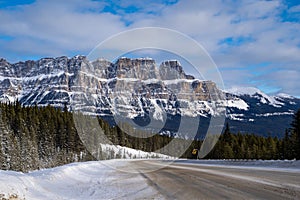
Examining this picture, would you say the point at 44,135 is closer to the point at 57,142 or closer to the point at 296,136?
the point at 57,142

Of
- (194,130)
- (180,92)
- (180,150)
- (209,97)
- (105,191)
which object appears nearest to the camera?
(105,191)

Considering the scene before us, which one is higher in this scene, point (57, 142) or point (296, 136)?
point (296, 136)

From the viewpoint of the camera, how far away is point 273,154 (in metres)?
59.5

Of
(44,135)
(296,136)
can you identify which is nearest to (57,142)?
(44,135)

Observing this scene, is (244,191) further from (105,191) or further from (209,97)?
(209,97)

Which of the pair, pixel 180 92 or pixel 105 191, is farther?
pixel 180 92

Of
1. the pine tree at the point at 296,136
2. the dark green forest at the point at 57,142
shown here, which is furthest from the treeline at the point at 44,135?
the pine tree at the point at 296,136

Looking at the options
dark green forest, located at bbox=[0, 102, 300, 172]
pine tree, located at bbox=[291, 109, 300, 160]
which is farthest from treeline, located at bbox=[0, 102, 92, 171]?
pine tree, located at bbox=[291, 109, 300, 160]

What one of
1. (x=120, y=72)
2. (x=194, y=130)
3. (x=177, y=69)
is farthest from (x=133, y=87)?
(x=194, y=130)

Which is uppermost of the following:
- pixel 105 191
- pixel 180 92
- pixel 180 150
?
pixel 180 92

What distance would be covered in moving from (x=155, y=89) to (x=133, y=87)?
47.6 inches

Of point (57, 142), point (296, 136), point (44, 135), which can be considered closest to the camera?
point (296, 136)

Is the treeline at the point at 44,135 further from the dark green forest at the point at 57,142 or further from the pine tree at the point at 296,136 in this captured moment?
the pine tree at the point at 296,136

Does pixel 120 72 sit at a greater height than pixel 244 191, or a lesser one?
greater
